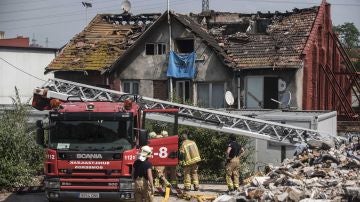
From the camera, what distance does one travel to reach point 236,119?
1838 cm

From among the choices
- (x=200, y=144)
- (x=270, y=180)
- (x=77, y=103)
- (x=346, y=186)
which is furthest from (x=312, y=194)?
(x=200, y=144)

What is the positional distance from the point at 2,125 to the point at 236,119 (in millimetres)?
7223

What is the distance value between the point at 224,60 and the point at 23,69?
2011 centimetres

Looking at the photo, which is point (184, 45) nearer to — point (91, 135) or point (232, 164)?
point (232, 164)

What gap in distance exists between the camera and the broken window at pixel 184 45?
30.8m

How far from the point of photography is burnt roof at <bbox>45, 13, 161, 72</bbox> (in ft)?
104

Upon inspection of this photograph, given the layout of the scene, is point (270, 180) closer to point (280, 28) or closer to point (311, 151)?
point (311, 151)

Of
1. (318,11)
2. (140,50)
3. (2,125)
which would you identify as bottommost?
(2,125)

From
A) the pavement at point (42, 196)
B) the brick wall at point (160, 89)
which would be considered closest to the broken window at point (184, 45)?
the brick wall at point (160, 89)

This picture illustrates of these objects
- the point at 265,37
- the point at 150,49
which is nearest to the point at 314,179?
the point at 265,37

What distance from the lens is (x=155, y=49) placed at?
103ft

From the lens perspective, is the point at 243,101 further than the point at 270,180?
Yes

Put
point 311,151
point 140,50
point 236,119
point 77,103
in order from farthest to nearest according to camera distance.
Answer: point 140,50 < point 236,119 < point 311,151 < point 77,103

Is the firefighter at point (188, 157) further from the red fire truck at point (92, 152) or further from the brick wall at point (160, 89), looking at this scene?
the brick wall at point (160, 89)
